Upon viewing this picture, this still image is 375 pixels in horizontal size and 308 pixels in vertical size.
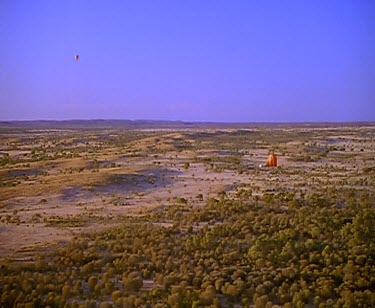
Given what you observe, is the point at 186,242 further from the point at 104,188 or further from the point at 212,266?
the point at 104,188

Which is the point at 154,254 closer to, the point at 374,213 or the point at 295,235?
the point at 295,235

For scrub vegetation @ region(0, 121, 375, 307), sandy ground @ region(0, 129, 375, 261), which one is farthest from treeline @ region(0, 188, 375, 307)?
sandy ground @ region(0, 129, 375, 261)

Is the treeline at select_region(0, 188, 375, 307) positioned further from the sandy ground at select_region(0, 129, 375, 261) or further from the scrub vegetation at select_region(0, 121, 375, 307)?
the sandy ground at select_region(0, 129, 375, 261)

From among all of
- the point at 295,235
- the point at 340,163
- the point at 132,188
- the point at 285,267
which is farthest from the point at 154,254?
the point at 340,163

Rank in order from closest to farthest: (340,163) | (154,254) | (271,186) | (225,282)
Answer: (225,282), (154,254), (271,186), (340,163)

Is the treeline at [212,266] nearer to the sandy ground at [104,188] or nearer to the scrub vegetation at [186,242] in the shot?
the scrub vegetation at [186,242]

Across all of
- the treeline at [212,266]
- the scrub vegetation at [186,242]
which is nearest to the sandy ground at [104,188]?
the scrub vegetation at [186,242]

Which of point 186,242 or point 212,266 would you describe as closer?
point 212,266

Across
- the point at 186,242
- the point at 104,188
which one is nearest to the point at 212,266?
the point at 186,242
